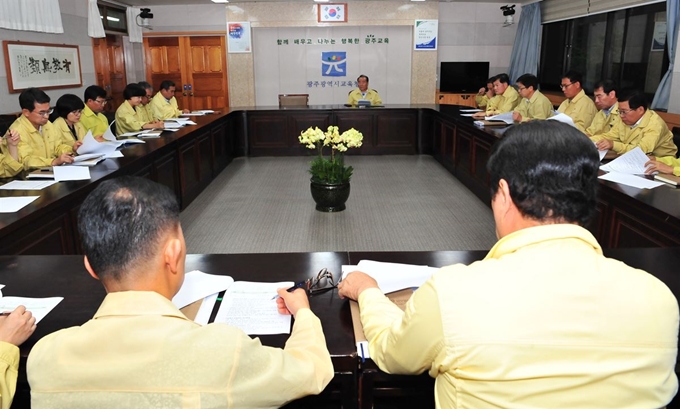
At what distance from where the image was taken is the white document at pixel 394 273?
5.26 feet

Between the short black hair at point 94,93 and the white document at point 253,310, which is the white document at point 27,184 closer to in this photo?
the white document at point 253,310

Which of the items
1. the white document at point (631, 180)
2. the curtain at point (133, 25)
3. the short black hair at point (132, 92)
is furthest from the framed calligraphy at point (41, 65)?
the white document at point (631, 180)

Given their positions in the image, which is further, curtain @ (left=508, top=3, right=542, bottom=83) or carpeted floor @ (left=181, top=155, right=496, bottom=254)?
curtain @ (left=508, top=3, right=542, bottom=83)

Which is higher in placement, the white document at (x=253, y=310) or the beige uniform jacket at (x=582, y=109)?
the beige uniform jacket at (x=582, y=109)

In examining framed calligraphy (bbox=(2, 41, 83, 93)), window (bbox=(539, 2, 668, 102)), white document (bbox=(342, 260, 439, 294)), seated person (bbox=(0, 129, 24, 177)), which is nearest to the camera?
white document (bbox=(342, 260, 439, 294))

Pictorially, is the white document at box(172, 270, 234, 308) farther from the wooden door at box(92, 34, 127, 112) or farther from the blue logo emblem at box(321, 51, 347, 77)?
the blue logo emblem at box(321, 51, 347, 77)

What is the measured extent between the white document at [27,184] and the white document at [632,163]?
139 inches

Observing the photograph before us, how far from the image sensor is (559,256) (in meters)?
0.92

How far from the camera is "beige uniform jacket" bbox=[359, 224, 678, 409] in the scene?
88cm

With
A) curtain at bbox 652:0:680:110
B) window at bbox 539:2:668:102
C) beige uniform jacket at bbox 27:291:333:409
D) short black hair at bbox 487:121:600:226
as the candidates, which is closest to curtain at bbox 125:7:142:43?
window at bbox 539:2:668:102

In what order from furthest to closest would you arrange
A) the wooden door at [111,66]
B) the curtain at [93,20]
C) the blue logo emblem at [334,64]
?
the blue logo emblem at [334,64] → the wooden door at [111,66] → the curtain at [93,20]

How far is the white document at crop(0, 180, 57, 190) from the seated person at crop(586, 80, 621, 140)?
432 centimetres

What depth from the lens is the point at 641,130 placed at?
4.05 m

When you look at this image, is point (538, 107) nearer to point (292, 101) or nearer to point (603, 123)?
point (603, 123)
